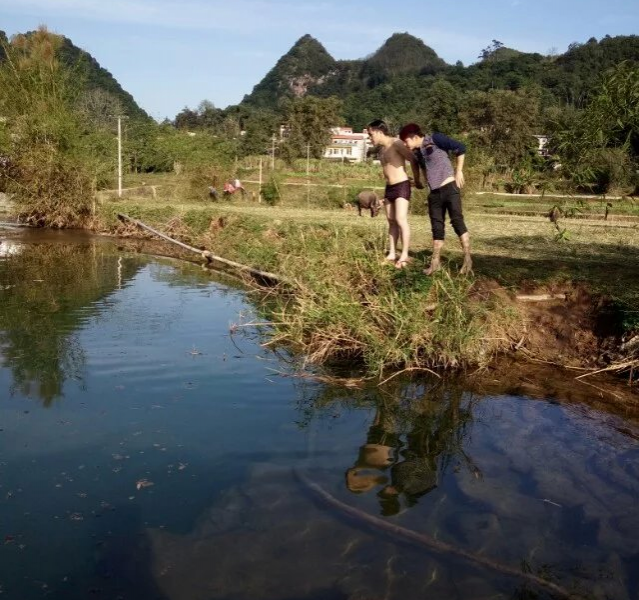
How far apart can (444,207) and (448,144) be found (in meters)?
0.72

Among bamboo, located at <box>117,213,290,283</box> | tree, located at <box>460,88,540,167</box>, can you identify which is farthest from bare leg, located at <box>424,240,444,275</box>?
tree, located at <box>460,88,540,167</box>

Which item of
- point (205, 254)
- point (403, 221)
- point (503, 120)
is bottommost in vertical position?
point (205, 254)

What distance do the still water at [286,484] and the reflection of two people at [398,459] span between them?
0.06 feet

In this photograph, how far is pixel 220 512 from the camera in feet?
14.4

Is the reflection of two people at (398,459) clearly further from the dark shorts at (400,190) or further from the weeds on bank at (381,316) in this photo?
the dark shorts at (400,190)

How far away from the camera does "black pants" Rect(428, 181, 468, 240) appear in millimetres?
7809

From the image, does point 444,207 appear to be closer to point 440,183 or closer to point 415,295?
point 440,183

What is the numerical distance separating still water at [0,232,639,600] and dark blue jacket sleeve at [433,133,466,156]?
2.66 metres

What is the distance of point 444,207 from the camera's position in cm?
795

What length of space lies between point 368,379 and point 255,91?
20314 centimetres

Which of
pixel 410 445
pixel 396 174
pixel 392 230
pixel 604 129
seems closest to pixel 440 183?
pixel 396 174

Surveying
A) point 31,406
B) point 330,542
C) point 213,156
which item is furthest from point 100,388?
point 213,156

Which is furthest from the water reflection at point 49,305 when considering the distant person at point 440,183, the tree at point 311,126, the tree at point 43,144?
the tree at point 311,126

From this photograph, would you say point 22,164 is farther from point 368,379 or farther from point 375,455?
point 375,455
